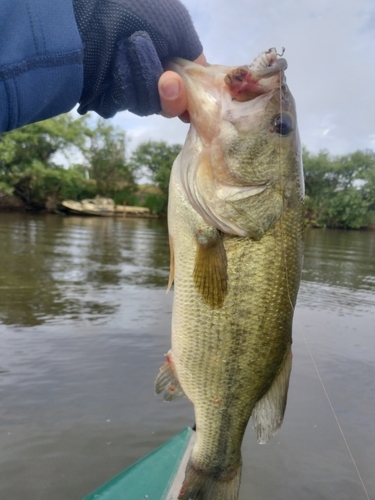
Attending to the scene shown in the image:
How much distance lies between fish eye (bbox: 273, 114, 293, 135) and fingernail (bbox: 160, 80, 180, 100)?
48 cm

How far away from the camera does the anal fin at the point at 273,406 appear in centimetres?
208

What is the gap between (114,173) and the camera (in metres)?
45.6

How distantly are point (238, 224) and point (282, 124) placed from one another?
1.63 feet

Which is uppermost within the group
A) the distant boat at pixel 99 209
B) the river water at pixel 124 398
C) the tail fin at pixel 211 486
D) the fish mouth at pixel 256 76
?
the fish mouth at pixel 256 76

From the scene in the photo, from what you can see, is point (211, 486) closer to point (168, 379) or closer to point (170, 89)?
point (168, 379)

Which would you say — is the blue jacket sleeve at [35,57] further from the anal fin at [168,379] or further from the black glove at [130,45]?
the anal fin at [168,379]

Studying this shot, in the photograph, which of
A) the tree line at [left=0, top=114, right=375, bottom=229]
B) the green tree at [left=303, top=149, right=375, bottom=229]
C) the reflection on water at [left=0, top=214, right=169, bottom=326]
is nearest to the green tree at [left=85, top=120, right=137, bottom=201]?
the tree line at [left=0, top=114, right=375, bottom=229]

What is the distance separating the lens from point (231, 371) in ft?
6.77

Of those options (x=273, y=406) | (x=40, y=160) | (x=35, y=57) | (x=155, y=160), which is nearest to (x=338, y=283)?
(x=273, y=406)

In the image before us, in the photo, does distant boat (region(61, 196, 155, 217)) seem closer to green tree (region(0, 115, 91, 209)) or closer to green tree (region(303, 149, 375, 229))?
green tree (region(0, 115, 91, 209))

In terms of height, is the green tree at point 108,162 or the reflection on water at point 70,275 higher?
the green tree at point 108,162

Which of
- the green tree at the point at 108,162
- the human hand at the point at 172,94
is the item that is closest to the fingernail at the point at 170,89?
the human hand at the point at 172,94

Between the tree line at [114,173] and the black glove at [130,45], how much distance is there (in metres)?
35.2

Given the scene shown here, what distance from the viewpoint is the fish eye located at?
76.4 inches
